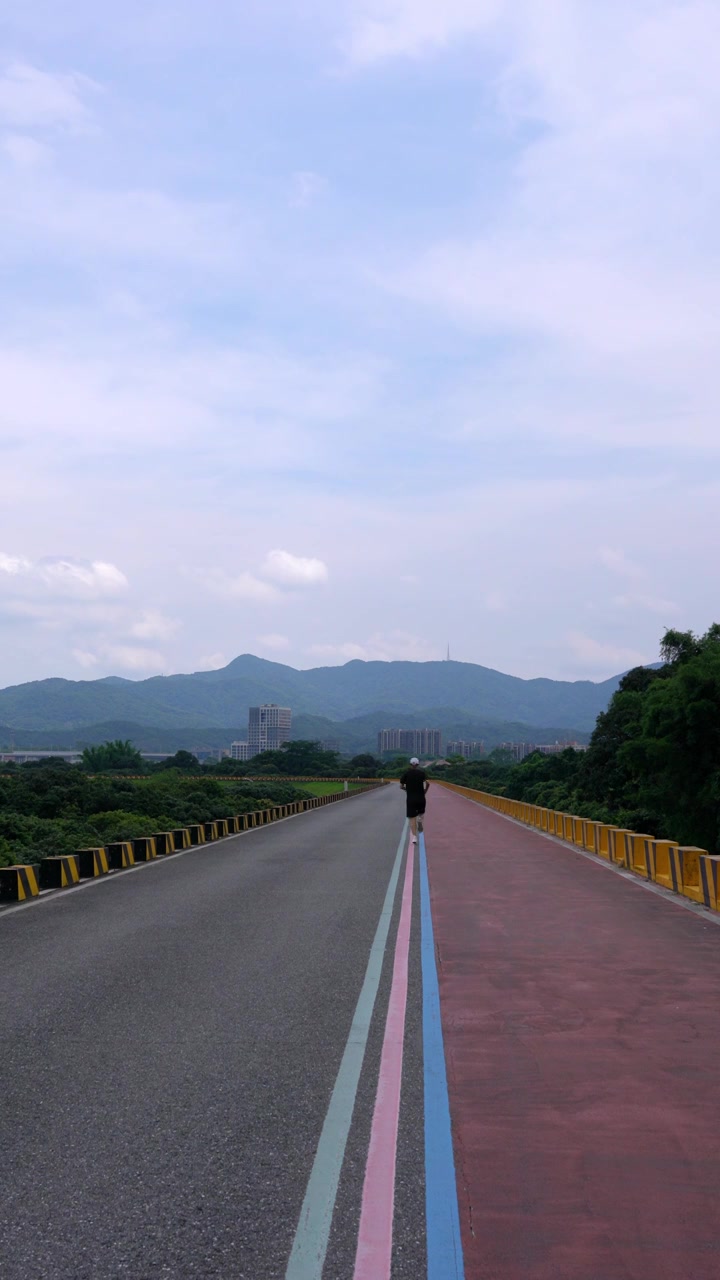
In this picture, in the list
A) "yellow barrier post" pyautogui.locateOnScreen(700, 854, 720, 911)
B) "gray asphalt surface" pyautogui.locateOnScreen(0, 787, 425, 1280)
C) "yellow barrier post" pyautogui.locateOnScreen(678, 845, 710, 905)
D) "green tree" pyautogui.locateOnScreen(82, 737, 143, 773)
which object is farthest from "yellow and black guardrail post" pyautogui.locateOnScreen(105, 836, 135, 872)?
"green tree" pyautogui.locateOnScreen(82, 737, 143, 773)

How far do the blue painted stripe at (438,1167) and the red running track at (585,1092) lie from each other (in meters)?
0.05

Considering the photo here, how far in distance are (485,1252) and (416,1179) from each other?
0.73m

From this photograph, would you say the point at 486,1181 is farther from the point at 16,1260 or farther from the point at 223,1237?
the point at 16,1260

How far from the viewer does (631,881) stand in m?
16.9

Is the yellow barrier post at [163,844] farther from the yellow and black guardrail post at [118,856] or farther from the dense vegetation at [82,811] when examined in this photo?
the yellow and black guardrail post at [118,856]

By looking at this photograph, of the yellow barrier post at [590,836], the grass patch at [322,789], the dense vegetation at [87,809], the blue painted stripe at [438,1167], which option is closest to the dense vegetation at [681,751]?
the dense vegetation at [87,809]

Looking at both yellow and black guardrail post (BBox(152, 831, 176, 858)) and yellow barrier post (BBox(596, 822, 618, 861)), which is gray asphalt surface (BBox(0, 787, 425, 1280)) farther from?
yellow and black guardrail post (BBox(152, 831, 176, 858))

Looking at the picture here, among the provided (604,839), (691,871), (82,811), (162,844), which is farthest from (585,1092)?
(82,811)

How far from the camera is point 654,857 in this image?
671 inches

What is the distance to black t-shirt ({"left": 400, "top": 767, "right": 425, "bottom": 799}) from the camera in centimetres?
2303

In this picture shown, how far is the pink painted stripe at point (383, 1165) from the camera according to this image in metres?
4.07

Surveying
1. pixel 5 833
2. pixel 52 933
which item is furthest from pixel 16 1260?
pixel 5 833

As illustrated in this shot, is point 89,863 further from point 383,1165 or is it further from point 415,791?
point 383,1165

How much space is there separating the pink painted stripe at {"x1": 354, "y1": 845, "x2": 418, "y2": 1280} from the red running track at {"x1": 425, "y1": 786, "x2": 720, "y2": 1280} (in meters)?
0.31
